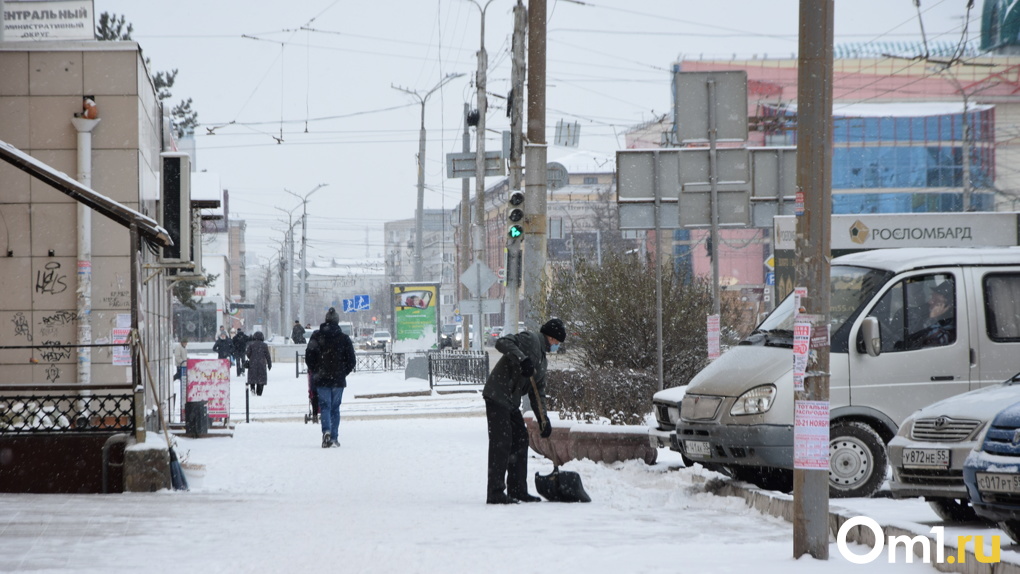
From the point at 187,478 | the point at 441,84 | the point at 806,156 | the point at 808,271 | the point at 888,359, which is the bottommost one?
the point at 187,478

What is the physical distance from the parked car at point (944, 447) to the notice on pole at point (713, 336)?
4867mm

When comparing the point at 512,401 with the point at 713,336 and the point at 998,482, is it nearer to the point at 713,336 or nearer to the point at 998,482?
the point at 713,336

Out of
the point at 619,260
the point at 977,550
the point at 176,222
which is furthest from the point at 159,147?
the point at 977,550

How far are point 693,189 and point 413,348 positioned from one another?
27.9m

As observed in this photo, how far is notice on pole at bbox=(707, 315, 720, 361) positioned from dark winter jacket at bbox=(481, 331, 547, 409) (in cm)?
361

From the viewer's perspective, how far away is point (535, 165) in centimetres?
1625

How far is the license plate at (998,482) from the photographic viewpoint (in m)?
6.68

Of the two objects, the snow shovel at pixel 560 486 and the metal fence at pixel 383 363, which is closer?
the snow shovel at pixel 560 486

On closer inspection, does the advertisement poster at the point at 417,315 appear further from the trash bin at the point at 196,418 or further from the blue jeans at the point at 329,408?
the blue jeans at the point at 329,408

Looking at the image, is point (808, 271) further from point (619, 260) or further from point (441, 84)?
point (441, 84)

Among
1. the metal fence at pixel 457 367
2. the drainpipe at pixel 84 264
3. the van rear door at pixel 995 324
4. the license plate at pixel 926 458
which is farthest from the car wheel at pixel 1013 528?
the metal fence at pixel 457 367

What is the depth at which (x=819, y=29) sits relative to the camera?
6766mm

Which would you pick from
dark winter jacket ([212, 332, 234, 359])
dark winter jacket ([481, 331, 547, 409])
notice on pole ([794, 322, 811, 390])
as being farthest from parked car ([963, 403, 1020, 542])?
dark winter jacket ([212, 332, 234, 359])

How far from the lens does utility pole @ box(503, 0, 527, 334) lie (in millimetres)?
17000
